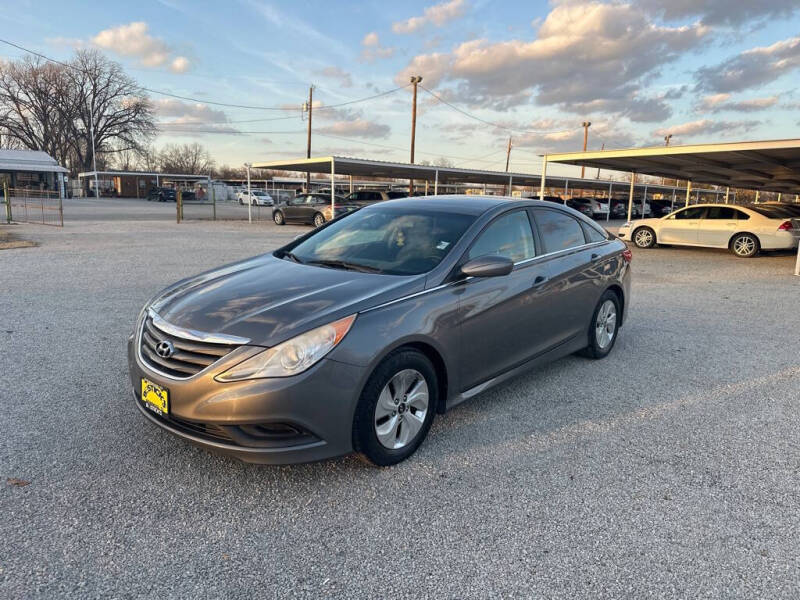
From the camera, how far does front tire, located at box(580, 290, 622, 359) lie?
16.3 ft

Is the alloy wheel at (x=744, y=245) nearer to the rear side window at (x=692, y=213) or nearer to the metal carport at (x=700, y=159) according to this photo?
the rear side window at (x=692, y=213)

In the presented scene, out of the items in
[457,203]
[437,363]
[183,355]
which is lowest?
[437,363]

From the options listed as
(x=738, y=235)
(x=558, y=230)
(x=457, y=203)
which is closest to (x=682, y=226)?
(x=738, y=235)

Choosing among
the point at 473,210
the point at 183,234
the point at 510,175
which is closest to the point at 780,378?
the point at 473,210

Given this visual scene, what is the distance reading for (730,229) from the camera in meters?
14.9

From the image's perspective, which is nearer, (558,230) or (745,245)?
(558,230)

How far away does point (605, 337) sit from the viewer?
5.20 metres

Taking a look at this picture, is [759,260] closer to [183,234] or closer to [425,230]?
[425,230]

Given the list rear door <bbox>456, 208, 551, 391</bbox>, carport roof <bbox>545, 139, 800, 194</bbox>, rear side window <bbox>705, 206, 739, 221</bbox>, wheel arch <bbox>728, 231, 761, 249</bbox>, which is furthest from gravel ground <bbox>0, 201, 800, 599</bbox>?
rear side window <bbox>705, 206, 739, 221</bbox>

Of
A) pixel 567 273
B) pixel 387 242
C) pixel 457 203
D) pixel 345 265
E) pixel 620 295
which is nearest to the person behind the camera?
pixel 345 265

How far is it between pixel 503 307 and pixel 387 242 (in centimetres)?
95

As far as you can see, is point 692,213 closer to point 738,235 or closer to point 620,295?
point 738,235

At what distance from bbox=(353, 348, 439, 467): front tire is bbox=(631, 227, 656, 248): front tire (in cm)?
1559

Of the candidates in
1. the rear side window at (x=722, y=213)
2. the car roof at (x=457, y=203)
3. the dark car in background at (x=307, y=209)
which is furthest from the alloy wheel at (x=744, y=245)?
the dark car in background at (x=307, y=209)
